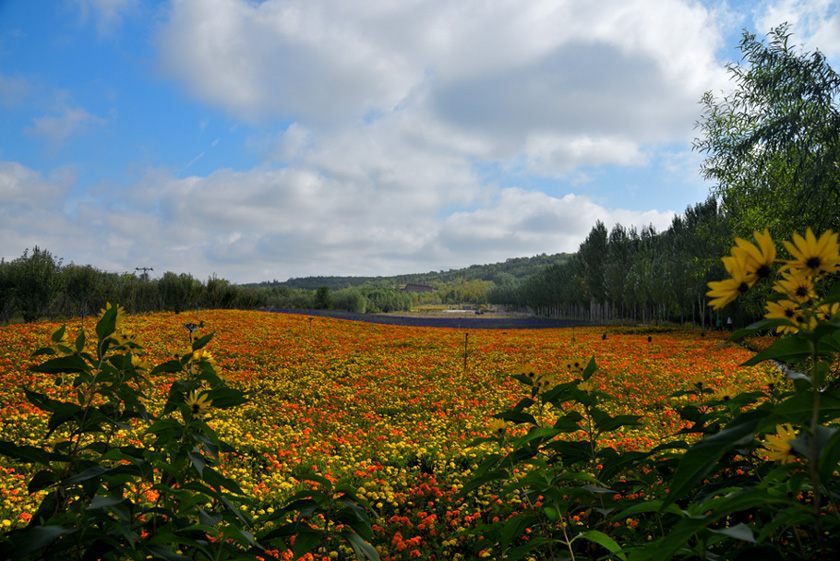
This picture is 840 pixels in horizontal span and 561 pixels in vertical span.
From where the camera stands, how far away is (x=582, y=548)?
3514 millimetres

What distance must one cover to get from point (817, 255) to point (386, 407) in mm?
8642

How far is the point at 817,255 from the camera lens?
1002 millimetres

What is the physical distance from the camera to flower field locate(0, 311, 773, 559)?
176 inches

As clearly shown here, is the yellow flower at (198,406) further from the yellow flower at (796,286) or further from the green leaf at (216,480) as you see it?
the yellow flower at (796,286)

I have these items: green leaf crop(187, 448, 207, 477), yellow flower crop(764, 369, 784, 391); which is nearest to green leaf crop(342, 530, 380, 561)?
green leaf crop(187, 448, 207, 477)

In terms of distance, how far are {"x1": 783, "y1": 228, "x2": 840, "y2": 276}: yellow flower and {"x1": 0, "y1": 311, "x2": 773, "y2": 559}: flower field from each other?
296mm

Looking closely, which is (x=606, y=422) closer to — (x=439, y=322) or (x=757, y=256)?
(x=757, y=256)

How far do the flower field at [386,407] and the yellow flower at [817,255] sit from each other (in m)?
0.30

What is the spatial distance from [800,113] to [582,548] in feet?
42.2

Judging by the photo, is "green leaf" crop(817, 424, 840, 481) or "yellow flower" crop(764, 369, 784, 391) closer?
"green leaf" crop(817, 424, 840, 481)

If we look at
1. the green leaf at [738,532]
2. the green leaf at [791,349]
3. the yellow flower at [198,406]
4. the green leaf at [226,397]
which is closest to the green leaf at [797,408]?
the green leaf at [791,349]

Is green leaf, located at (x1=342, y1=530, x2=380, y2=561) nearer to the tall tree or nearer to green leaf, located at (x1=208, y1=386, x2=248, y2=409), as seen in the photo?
green leaf, located at (x1=208, y1=386, x2=248, y2=409)

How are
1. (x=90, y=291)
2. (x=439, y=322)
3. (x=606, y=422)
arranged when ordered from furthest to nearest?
(x=439, y=322), (x=90, y=291), (x=606, y=422)

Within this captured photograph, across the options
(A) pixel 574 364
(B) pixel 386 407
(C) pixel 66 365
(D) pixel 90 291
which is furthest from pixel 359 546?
(D) pixel 90 291
